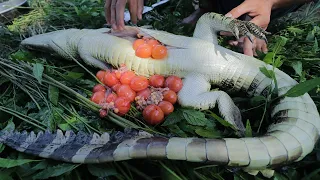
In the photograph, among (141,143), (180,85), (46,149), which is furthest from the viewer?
(180,85)

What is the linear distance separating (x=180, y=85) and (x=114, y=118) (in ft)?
1.27

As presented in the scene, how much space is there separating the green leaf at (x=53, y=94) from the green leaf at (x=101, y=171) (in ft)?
1.70

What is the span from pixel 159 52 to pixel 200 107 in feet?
1.29

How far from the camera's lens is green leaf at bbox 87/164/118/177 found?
1.34 metres

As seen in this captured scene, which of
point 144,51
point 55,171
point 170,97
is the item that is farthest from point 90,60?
point 55,171

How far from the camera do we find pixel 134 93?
173cm

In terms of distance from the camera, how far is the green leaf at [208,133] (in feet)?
4.73

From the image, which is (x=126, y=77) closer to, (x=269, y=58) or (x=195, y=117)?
(x=195, y=117)

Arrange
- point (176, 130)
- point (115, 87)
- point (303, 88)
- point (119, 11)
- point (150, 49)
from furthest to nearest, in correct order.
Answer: point (119, 11)
point (150, 49)
point (115, 87)
point (176, 130)
point (303, 88)

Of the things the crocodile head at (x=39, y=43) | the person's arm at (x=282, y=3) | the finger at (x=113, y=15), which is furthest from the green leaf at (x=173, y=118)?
the crocodile head at (x=39, y=43)

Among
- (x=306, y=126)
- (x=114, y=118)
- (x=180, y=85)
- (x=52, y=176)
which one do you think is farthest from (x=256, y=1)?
(x=52, y=176)

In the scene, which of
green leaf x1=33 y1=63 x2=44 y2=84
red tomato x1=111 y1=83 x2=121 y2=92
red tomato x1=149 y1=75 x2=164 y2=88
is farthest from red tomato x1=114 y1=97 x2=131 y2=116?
green leaf x1=33 y1=63 x2=44 y2=84

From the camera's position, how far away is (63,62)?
2.23 m

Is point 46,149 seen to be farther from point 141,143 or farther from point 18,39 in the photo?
point 18,39
